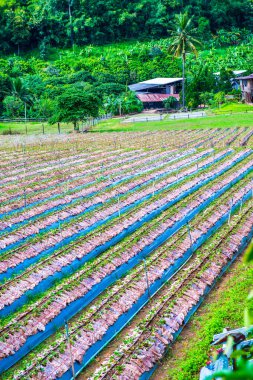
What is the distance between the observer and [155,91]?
6156cm

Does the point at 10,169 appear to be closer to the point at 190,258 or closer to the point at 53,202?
the point at 53,202

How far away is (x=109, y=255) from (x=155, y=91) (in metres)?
53.1

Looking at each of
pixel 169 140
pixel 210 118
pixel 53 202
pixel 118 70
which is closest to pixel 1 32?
pixel 118 70

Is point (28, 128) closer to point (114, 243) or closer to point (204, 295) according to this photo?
point (114, 243)

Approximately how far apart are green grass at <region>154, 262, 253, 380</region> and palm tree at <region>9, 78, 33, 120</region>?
43.7 metres

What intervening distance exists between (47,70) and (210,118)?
92.9ft

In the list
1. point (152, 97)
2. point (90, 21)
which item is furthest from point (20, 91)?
point (90, 21)

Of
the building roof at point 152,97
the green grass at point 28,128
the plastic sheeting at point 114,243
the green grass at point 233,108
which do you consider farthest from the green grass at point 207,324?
the building roof at point 152,97

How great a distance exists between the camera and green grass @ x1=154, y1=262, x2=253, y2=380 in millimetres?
7062

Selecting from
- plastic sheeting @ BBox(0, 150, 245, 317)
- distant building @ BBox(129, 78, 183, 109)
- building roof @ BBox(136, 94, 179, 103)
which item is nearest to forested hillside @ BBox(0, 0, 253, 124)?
building roof @ BBox(136, 94, 179, 103)

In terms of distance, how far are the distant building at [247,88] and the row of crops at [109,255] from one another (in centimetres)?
3242

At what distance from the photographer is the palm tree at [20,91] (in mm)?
50169

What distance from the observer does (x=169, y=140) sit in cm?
3138

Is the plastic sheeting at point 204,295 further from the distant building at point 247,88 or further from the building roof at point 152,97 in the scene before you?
the building roof at point 152,97
